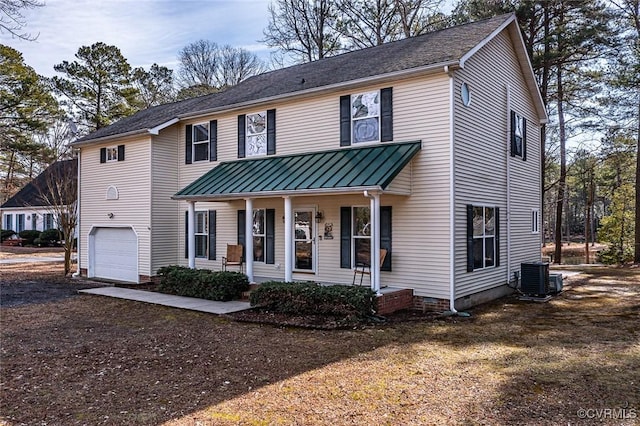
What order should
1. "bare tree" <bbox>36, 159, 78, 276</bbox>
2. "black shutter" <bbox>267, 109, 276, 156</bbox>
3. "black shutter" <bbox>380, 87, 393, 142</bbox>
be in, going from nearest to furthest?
"black shutter" <bbox>380, 87, 393, 142</bbox>, "black shutter" <bbox>267, 109, 276, 156</bbox>, "bare tree" <bbox>36, 159, 78, 276</bbox>

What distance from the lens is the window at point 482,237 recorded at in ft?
32.8

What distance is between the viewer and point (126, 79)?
96.8 ft

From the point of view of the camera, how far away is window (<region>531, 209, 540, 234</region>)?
14031 mm

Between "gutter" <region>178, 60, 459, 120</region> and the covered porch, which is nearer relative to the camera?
the covered porch

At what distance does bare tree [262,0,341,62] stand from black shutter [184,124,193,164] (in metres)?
11.3

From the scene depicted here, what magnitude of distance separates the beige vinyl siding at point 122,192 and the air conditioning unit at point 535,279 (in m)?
10.5

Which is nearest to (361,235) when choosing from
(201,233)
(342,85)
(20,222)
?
(342,85)

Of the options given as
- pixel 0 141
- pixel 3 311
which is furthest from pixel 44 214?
pixel 3 311

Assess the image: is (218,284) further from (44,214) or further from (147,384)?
(44,214)

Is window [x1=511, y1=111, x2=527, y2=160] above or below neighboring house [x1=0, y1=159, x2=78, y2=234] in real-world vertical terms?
above

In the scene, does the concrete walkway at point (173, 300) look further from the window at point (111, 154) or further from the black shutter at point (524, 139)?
the black shutter at point (524, 139)

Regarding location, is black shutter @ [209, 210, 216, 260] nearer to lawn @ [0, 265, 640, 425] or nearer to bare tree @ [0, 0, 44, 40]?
lawn @ [0, 265, 640, 425]

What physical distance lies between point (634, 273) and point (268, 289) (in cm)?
1341

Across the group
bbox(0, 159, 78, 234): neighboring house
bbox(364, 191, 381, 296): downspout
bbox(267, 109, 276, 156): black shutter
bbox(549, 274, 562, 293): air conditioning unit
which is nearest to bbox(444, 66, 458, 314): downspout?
bbox(364, 191, 381, 296): downspout
